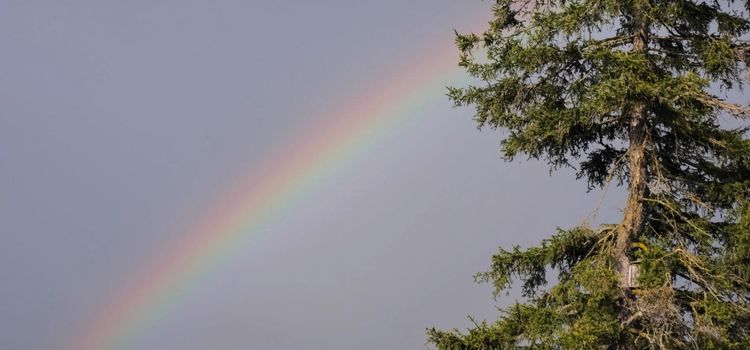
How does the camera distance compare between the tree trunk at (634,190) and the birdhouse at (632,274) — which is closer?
the birdhouse at (632,274)

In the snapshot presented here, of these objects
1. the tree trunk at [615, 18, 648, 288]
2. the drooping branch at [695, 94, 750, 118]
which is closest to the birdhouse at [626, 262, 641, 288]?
the tree trunk at [615, 18, 648, 288]

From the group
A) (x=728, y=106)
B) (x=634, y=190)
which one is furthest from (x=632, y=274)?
(x=728, y=106)

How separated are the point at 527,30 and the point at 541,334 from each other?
4687mm

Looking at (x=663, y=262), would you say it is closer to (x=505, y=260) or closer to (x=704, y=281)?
(x=704, y=281)

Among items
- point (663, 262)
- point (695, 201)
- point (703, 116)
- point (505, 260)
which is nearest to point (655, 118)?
point (703, 116)

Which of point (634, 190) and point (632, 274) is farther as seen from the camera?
point (634, 190)

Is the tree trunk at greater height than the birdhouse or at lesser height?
greater

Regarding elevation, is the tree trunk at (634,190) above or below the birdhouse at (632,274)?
above

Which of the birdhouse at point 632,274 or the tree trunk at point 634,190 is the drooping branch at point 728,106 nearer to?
the tree trunk at point 634,190

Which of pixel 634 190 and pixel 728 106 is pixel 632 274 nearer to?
pixel 634 190

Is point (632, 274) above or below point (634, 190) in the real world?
below

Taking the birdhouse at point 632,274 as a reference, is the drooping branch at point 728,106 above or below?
above

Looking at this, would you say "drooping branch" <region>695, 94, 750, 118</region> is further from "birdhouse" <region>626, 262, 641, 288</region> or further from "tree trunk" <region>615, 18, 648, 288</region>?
"birdhouse" <region>626, 262, 641, 288</region>

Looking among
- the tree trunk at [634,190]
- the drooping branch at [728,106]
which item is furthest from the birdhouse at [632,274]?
the drooping branch at [728,106]
